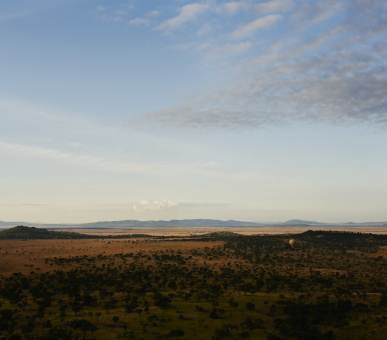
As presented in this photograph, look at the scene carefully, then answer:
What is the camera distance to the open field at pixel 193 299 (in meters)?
29.5

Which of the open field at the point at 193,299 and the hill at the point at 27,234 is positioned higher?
the open field at the point at 193,299

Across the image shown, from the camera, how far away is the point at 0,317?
32.2m

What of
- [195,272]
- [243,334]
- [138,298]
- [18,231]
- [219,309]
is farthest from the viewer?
[18,231]

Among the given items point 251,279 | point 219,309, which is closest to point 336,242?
point 251,279

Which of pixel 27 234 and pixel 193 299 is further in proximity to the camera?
pixel 27 234

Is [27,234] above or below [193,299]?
below

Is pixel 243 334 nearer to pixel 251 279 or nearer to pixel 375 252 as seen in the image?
pixel 251 279

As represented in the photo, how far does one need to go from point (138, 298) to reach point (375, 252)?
7107 centimetres

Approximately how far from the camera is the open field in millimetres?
29547

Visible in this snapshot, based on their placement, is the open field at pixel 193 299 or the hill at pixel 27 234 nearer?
the open field at pixel 193 299

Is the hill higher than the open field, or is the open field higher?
the open field

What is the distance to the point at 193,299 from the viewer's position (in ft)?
134

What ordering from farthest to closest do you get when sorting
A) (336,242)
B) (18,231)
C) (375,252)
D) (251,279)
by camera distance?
(18,231) < (336,242) < (375,252) < (251,279)

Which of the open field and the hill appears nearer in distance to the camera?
the open field
